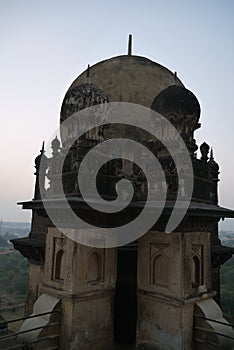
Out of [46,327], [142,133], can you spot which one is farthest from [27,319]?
[142,133]

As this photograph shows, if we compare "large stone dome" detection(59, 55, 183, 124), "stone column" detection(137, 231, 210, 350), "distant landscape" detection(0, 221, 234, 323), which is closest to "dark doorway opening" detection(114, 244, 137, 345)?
"stone column" detection(137, 231, 210, 350)

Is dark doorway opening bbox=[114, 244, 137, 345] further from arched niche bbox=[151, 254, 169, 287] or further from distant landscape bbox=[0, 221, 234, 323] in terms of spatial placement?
distant landscape bbox=[0, 221, 234, 323]

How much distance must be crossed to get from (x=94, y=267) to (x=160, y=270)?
1541mm

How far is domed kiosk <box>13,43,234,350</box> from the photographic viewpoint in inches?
257

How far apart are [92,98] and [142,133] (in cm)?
214

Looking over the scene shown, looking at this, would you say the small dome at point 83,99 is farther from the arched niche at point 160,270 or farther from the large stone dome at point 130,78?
the arched niche at point 160,270

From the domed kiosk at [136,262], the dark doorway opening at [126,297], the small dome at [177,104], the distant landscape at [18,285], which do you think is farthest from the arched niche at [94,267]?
the distant landscape at [18,285]

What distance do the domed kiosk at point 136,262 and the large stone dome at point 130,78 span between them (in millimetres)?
1830

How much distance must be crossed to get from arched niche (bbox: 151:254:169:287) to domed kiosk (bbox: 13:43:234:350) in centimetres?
2

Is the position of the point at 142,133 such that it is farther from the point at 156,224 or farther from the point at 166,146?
the point at 156,224

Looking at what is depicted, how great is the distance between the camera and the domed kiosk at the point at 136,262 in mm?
6539

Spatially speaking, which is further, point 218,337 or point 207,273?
point 207,273

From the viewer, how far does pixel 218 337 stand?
639 cm

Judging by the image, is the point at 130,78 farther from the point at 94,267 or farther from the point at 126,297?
the point at 126,297
